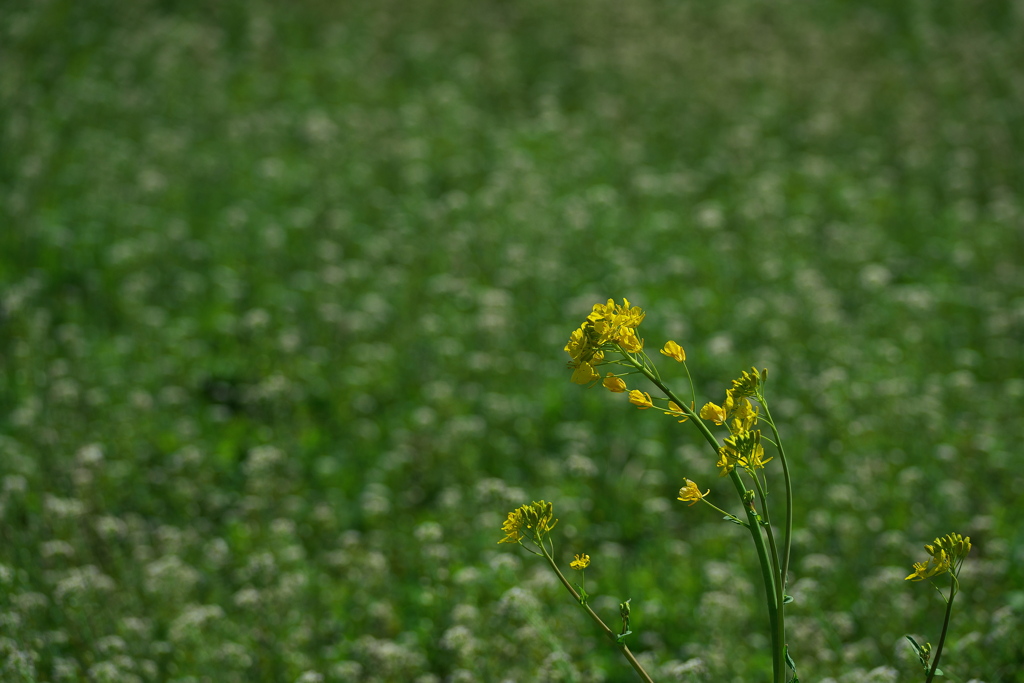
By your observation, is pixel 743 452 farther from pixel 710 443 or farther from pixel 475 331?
pixel 475 331

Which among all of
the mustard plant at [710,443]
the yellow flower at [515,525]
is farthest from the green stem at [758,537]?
the yellow flower at [515,525]

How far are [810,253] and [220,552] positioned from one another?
4971mm

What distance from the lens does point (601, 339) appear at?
1705 millimetres

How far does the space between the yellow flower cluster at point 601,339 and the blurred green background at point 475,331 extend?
1.23 meters

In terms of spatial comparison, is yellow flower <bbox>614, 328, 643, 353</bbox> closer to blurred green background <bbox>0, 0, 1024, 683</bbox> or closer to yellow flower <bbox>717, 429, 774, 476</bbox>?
yellow flower <bbox>717, 429, 774, 476</bbox>

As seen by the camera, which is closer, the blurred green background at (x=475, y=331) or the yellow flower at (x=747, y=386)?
the yellow flower at (x=747, y=386)

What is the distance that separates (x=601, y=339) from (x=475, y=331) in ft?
12.4

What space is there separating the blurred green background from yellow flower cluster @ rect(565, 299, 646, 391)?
1.23 metres

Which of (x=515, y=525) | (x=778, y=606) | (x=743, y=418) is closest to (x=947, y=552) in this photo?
(x=778, y=606)

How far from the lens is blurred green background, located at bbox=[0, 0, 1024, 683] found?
3195mm

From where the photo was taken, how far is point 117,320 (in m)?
5.57

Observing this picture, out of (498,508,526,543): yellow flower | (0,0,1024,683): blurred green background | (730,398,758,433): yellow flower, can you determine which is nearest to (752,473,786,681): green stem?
(730,398,758,433): yellow flower

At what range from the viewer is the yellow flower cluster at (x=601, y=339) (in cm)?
170

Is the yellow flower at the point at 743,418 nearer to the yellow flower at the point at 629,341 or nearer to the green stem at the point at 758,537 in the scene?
the green stem at the point at 758,537
